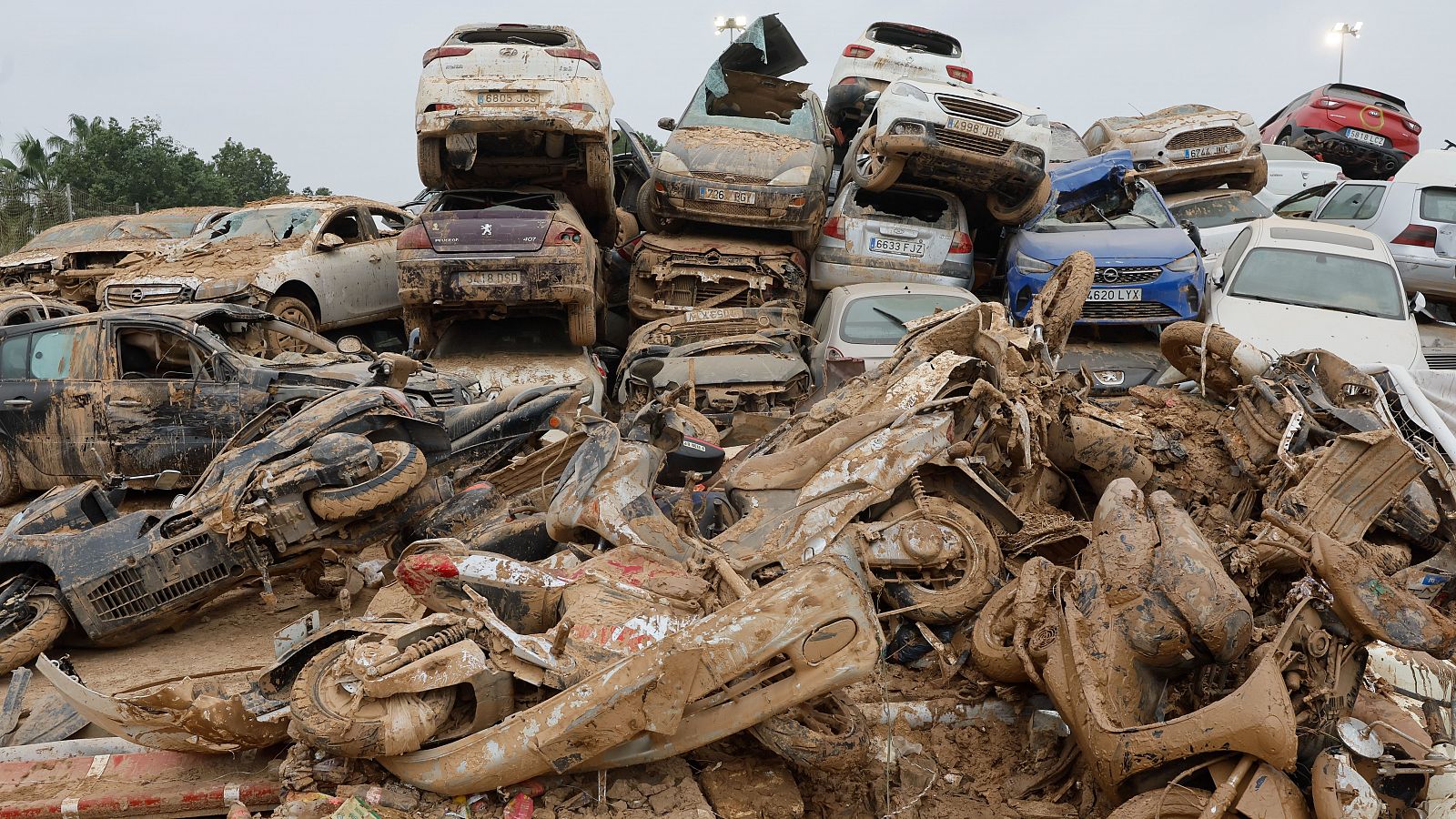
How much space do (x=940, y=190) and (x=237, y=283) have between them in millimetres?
7545

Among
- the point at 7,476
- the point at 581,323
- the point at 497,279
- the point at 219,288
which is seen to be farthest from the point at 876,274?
the point at 7,476

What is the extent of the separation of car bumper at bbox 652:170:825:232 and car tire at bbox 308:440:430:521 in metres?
5.47

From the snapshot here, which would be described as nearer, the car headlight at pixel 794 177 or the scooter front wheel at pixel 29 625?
the scooter front wheel at pixel 29 625

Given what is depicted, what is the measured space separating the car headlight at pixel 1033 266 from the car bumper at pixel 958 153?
90cm

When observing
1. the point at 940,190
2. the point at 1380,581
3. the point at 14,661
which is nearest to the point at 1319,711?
the point at 1380,581

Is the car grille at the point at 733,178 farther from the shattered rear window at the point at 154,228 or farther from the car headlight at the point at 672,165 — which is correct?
the shattered rear window at the point at 154,228

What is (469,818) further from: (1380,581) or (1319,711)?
(1380,581)

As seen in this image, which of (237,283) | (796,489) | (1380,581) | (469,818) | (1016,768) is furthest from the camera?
(237,283)

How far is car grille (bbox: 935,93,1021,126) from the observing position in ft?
34.7

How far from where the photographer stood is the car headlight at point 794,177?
413 inches

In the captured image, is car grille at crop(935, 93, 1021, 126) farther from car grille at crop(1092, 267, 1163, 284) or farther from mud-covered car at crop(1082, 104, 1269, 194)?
mud-covered car at crop(1082, 104, 1269, 194)

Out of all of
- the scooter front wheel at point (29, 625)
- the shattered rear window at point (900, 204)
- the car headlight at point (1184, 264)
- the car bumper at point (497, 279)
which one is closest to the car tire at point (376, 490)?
the scooter front wheel at point (29, 625)

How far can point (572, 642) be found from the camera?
373cm

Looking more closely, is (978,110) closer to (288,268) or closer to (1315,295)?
(1315,295)
